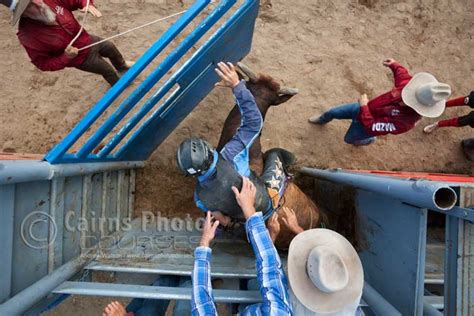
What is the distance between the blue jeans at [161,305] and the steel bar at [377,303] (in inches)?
45.7

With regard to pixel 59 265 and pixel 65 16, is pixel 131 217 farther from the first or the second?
pixel 65 16

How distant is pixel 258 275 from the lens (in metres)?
1.88

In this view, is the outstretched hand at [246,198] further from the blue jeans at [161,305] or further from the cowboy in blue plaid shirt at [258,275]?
the blue jeans at [161,305]

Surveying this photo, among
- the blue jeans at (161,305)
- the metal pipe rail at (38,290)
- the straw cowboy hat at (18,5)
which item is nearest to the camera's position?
the metal pipe rail at (38,290)

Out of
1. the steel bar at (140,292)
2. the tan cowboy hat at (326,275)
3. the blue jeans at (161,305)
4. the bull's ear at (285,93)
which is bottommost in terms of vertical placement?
the blue jeans at (161,305)

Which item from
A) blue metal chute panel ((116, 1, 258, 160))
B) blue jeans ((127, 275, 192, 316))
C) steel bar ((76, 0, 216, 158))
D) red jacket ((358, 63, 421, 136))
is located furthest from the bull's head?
blue jeans ((127, 275, 192, 316))

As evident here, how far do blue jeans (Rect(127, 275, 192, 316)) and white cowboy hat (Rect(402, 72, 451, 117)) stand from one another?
214cm

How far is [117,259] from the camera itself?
237 centimetres

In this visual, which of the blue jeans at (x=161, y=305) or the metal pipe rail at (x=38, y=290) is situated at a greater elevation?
the metal pipe rail at (x=38, y=290)

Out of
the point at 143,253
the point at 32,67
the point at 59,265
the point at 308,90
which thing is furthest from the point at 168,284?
the point at 32,67

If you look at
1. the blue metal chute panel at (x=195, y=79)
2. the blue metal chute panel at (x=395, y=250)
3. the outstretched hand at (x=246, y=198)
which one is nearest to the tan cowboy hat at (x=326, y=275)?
the blue metal chute panel at (x=395, y=250)

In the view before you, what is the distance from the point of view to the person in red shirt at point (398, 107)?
8.09ft

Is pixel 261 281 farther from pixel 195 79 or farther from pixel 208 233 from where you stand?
pixel 195 79

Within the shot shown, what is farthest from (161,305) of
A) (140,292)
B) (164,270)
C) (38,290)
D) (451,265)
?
(451,265)
